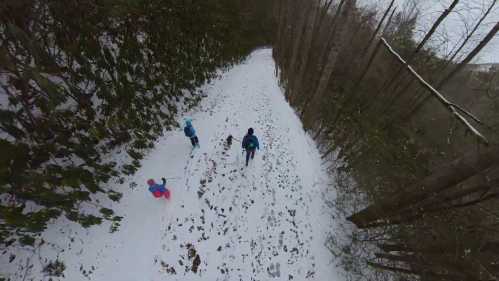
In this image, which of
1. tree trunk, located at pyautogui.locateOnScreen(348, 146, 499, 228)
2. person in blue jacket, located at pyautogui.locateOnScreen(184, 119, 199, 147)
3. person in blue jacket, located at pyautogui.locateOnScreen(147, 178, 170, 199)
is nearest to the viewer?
tree trunk, located at pyautogui.locateOnScreen(348, 146, 499, 228)

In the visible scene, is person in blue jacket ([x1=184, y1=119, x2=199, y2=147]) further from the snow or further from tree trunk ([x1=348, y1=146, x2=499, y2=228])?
tree trunk ([x1=348, y1=146, x2=499, y2=228])

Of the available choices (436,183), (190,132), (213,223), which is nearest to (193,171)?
(190,132)

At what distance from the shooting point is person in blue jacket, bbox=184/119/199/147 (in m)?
6.79

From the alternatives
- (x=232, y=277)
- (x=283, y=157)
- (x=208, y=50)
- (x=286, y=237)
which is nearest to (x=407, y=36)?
(x=283, y=157)

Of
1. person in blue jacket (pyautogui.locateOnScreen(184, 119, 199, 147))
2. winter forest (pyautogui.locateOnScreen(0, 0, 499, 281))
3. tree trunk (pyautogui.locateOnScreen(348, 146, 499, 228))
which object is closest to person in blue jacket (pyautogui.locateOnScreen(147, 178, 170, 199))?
winter forest (pyautogui.locateOnScreen(0, 0, 499, 281))

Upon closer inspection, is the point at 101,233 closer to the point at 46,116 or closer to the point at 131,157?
the point at 131,157

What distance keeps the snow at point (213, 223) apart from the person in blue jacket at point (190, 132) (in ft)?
1.24

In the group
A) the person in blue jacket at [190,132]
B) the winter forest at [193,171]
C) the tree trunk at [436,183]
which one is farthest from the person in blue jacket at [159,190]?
the tree trunk at [436,183]

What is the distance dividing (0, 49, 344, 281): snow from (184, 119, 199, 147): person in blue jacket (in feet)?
1.24

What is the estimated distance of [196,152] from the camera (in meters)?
7.49

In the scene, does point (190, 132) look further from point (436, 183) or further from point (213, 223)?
point (436, 183)

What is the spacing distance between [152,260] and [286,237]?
4109 mm

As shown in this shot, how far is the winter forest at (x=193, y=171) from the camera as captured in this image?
4.04m

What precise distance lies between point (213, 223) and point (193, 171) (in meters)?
1.93
